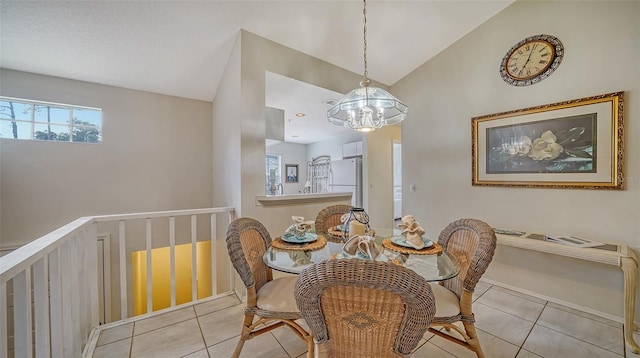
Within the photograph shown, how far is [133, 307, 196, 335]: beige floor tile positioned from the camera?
77.0 inches

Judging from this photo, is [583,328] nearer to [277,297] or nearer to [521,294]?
[521,294]

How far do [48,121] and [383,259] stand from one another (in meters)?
4.15

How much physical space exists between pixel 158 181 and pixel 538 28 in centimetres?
495

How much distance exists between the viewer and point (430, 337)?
1.86m

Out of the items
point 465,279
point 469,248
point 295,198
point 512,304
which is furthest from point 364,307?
A: point 512,304

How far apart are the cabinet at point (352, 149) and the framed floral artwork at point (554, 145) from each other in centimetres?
254

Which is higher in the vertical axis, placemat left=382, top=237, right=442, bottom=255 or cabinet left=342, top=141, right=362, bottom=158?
cabinet left=342, top=141, right=362, bottom=158

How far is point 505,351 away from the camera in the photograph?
1705mm

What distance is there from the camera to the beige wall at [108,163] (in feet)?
8.95

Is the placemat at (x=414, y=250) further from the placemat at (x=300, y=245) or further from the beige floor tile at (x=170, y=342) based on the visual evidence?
the beige floor tile at (x=170, y=342)

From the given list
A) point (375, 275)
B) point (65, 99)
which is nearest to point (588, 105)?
point (375, 275)

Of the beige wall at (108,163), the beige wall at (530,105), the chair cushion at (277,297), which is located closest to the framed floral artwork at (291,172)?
the beige wall at (108,163)

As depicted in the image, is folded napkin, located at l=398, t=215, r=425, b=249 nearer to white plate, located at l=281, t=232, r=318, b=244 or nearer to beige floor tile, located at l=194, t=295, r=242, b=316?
white plate, located at l=281, t=232, r=318, b=244

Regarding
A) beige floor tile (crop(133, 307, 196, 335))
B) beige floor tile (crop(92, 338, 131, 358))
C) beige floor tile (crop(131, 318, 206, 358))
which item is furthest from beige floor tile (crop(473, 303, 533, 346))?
beige floor tile (crop(92, 338, 131, 358))
